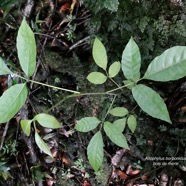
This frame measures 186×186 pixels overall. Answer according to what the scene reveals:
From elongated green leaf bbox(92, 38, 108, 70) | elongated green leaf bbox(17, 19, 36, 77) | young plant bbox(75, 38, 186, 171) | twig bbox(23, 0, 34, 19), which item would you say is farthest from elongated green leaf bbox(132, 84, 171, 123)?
twig bbox(23, 0, 34, 19)

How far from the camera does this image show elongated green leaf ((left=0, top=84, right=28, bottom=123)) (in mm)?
892

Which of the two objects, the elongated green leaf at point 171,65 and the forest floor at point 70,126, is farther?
the forest floor at point 70,126

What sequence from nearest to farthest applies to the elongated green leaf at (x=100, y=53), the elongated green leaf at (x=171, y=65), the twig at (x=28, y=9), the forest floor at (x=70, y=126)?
1. the elongated green leaf at (x=171, y=65)
2. the elongated green leaf at (x=100, y=53)
3. the forest floor at (x=70, y=126)
4. the twig at (x=28, y=9)

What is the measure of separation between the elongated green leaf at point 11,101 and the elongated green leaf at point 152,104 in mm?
Answer: 414

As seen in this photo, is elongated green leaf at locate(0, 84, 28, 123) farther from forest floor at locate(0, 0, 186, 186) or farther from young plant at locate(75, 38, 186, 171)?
forest floor at locate(0, 0, 186, 186)

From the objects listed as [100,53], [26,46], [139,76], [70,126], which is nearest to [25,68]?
[26,46]

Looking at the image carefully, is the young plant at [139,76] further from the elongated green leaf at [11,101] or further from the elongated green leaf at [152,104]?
the elongated green leaf at [11,101]

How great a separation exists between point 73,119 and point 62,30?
0.65 metres

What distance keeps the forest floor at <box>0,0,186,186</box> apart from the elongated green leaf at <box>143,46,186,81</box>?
811 mm

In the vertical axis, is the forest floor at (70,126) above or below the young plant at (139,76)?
below

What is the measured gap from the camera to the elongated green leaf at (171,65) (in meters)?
0.88

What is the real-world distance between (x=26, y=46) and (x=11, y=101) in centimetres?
20

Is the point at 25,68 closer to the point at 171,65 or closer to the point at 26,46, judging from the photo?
the point at 26,46

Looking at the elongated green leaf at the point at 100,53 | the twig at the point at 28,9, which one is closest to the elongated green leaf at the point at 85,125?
the elongated green leaf at the point at 100,53
